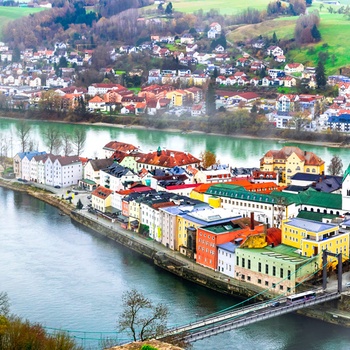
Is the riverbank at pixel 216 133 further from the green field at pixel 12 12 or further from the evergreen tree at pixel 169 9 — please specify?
the green field at pixel 12 12

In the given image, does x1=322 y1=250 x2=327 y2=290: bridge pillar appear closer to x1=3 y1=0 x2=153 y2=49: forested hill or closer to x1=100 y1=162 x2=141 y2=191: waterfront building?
x1=100 y1=162 x2=141 y2=191: waterfront building

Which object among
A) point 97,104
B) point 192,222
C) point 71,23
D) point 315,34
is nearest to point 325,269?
point 192,222

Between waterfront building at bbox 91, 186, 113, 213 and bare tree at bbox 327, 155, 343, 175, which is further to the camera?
bare tree at bbox 327, 155, 343, 175

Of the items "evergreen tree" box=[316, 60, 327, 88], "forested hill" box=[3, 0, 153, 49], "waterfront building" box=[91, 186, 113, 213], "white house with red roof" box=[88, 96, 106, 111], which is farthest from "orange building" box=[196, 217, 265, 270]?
"forested hill" box=[3, 0, 153, 49]

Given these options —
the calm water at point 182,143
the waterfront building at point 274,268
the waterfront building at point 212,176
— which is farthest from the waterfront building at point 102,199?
the calm water at point 182,143

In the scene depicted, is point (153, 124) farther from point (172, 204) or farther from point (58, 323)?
point (58, 323)

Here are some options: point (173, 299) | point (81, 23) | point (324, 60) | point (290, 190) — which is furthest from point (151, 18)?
point (173, 299)

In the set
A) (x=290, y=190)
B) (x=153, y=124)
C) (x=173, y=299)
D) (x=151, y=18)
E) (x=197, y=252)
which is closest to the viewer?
(x=173, y=299)

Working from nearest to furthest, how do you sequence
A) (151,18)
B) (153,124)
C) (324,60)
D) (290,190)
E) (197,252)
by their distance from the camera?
(197,252)
(290,190)
(153,124)
(324,60)
(151,18)
